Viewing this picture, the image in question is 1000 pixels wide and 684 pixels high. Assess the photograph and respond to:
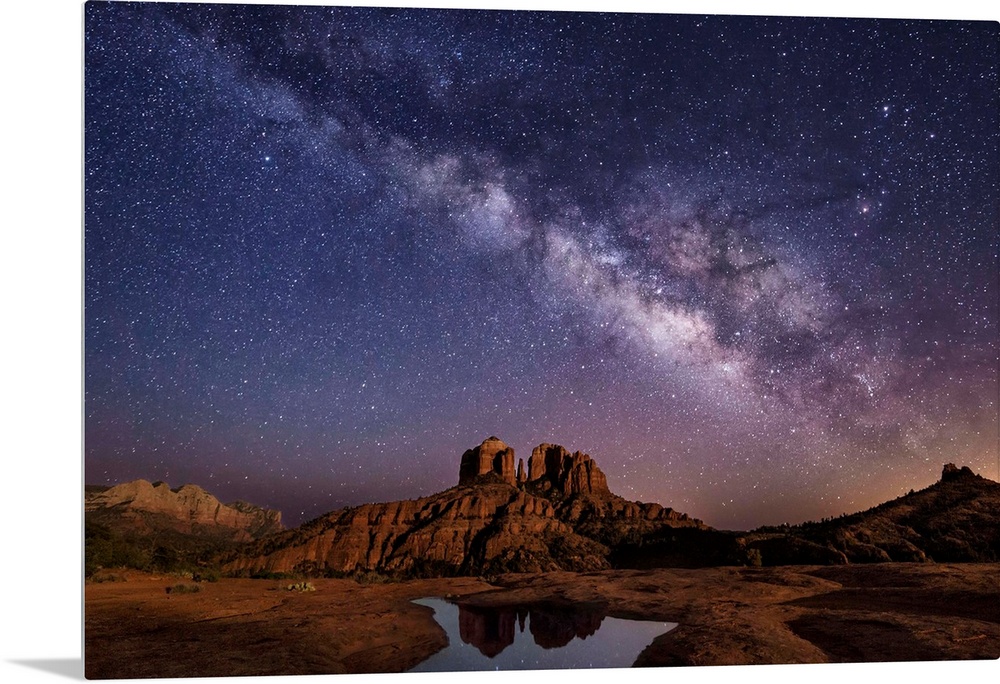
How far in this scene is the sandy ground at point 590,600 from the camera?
11508 mm

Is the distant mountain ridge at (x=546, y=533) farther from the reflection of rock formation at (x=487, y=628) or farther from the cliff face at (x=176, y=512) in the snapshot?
the reflection of rock formation at (x=487, y=628)

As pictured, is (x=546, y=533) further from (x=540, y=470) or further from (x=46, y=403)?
(x=46, y=403)

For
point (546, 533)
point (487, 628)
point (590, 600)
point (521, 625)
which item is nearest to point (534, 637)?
point (521, 625)

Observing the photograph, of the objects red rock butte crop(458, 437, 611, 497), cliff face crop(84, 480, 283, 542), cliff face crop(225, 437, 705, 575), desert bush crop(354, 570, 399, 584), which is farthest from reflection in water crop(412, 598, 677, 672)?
cliff face crop(84, 480, 283, 542)

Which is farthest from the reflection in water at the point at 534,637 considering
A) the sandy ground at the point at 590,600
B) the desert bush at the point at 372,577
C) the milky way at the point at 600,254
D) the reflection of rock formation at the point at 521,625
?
the milky way at the point at 600,254

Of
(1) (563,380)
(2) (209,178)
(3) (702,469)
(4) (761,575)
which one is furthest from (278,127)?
(4) (761,575)

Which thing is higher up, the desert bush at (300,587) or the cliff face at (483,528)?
the cliff face at (483,528)

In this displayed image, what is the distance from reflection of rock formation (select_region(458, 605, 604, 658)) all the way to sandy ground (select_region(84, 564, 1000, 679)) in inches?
10.2

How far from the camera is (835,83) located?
1335 centimetres

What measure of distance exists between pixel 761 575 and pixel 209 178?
386 inches

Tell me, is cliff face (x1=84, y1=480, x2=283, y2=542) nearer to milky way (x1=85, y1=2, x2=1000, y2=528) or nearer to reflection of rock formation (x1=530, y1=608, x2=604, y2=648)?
milky way (x1=85, y1=2, x2=1000, y2=528)

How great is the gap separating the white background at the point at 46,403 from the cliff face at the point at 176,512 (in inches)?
16.7

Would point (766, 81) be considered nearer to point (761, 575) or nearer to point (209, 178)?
point (761, 575)

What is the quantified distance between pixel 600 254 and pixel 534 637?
18.2ft
